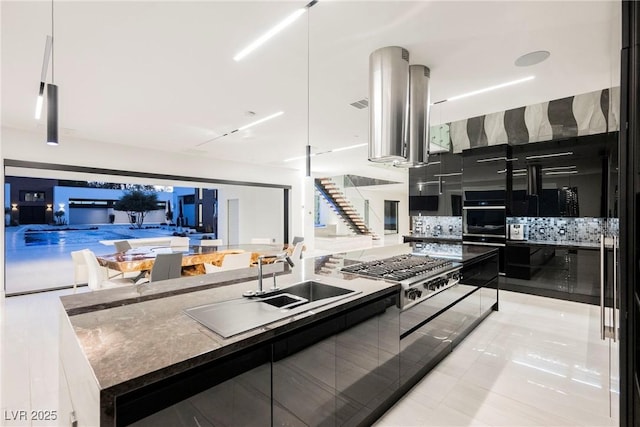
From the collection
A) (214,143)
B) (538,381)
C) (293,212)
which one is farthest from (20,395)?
(293,212)

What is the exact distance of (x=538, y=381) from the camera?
8.37ft

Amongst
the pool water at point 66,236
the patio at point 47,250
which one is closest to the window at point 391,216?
the patio at point 47,250

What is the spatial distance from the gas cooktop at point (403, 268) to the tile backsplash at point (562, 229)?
12.1ft

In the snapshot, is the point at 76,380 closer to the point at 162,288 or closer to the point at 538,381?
the point at 162,288

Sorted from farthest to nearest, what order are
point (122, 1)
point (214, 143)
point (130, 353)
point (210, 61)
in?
1. point (214, 143)
2. point (210, 61)
3. point (122, 1)
4. point (130, 353)

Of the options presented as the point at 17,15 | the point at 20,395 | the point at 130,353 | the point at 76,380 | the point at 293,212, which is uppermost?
the point at 17,15

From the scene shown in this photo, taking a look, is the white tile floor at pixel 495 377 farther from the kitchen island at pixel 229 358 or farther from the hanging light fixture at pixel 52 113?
the hanging light fixture at pixel 52 113

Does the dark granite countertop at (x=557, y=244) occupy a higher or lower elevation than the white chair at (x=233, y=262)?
higher

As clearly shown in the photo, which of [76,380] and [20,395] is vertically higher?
[76,380]

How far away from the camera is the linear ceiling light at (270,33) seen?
7.58 feet

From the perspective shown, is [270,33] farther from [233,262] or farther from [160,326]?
[233,262]

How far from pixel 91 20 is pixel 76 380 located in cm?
257

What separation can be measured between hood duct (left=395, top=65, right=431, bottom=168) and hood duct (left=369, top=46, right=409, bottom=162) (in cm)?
30

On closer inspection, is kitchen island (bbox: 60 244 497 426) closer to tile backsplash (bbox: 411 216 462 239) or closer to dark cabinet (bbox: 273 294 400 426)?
dark cabinet (bbox: 273 294 400 426)
